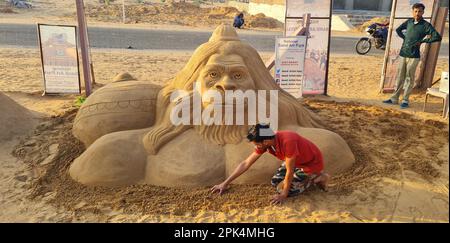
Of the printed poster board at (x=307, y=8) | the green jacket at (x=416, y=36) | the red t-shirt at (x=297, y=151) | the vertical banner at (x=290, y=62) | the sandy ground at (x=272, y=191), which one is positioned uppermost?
the printed poster board at (x=307, y=8)

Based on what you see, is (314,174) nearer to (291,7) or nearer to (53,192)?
(53,192)

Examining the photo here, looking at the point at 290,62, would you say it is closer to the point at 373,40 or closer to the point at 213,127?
the point at 213,127

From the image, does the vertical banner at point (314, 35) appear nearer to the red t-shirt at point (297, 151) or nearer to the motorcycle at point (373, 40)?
the red t-shirt at point (297, 151)

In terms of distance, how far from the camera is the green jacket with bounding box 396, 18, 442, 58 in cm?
614

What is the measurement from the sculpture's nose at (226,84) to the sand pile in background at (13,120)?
3112mm

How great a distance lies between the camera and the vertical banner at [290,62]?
6484 mm

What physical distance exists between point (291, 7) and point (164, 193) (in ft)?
15.0

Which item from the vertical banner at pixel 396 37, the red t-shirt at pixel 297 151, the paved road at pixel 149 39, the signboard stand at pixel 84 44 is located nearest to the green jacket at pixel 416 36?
the vertical banner at pixel 396 37

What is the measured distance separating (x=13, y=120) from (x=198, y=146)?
3.08 m

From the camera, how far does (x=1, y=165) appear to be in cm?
431

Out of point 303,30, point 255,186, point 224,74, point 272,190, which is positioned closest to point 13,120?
point 224,74

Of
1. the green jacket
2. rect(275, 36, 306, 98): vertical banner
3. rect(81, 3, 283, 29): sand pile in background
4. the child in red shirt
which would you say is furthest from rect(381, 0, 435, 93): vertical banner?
rect(81, 3, 283, 29): sand pile in background

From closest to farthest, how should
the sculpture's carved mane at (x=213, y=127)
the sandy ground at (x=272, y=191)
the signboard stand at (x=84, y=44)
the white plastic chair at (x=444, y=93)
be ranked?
1. the sandy ground at (x=272, y=191)
2. the sculpture's carved mane at (x=213, y=127)
3. the white plastic chair at (x=444, y=93)
4. the signboard stand at (x=84, y=44)

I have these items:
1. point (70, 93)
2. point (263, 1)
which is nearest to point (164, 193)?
point (70, 93)
